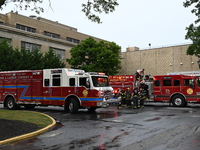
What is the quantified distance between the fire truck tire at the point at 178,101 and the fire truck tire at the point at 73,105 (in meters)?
8.51

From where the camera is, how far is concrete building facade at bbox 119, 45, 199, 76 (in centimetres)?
4527

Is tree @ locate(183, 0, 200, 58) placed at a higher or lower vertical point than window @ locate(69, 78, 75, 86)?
higher

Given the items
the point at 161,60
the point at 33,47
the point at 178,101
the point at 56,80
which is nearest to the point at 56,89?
the point at 56,80

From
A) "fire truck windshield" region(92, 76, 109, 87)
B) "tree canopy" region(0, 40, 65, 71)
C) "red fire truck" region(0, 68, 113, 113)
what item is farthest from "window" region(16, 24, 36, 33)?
"fire truck windshield" region(92, 76, 109, 87)

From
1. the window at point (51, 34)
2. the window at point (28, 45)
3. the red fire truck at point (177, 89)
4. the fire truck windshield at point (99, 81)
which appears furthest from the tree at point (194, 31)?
the window at point (51, 34)

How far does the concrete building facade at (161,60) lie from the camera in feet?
149

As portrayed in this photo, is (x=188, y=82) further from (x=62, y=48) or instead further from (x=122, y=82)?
(x=62, y=48)

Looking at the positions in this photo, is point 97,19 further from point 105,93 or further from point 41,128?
point 41,128

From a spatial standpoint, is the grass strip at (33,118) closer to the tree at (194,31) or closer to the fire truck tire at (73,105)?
the fire truck tire at (73,105)

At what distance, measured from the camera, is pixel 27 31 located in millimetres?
44625

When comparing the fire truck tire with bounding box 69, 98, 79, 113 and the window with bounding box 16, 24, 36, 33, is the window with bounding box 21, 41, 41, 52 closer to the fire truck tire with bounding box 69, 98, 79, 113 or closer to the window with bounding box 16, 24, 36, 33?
the window with bounding box 16, 24, 36, 33

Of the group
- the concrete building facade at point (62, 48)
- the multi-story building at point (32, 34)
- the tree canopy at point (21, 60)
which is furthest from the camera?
the concrete building facade at point (62, 48)

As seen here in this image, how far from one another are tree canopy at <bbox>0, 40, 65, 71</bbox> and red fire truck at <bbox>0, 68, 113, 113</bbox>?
13.4m

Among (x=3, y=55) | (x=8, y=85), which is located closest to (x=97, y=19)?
(x=8, y=85)
